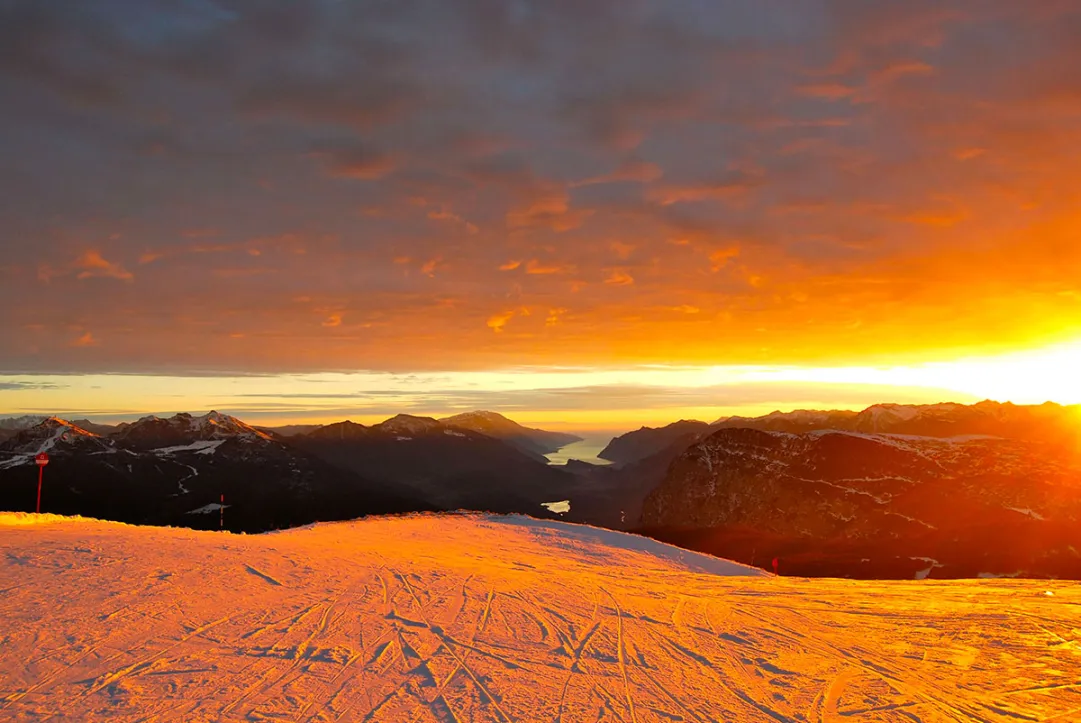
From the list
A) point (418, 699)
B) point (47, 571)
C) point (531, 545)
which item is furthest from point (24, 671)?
point (531, 545)

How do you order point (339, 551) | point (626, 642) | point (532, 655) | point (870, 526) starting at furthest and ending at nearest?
point (870, 526)
point (339, 551)
point (626, 642)
point (532, 655)

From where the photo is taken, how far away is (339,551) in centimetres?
2262

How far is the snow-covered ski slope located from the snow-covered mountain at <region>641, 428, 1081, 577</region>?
8076cm

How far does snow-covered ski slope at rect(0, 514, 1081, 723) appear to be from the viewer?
9.37m

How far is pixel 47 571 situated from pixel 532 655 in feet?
41.2

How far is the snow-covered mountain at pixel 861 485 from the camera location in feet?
404

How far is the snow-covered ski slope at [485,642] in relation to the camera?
9.37 m

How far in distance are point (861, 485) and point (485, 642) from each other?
493 feet

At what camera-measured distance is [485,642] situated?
1224cm

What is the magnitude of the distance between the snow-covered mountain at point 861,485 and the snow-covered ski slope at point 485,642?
80.8m

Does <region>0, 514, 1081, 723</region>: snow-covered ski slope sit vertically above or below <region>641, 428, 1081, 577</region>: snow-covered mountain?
above

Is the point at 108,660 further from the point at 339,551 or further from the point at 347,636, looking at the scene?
the point at 339,551

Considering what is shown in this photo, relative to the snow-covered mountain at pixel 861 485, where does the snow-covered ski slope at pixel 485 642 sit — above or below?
above

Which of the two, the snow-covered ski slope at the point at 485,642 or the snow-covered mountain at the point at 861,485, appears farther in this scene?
the snow-covered mountain at the point at 861,485
